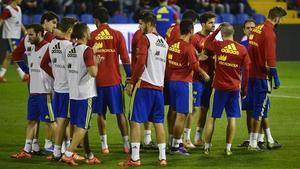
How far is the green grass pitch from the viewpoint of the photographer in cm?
1275

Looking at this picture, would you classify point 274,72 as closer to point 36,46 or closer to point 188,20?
point 188,20

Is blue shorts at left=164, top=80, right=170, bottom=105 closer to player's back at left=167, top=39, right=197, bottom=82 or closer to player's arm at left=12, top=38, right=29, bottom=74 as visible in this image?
player's back at left=167, top=39, right=197, bottom=82

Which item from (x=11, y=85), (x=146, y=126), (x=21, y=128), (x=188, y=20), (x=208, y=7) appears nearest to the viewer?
(x=188, y=20)

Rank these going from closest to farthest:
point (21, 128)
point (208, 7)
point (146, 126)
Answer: point (146, 126)
point (21, 128)
point (208, 7)

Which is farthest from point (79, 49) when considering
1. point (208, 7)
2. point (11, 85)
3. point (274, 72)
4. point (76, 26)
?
point (208, 7)

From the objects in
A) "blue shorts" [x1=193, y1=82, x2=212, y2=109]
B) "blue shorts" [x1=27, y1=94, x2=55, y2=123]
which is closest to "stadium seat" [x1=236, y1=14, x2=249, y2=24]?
"blue shorts" [x1=193, y1=82, x2=212, y2=109]

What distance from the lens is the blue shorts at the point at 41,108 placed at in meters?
13.4

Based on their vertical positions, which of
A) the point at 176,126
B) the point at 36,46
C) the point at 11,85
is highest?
the point at 36,46

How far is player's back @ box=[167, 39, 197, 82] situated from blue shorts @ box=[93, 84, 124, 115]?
36.8 inches

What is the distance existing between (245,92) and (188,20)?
1.52 meters

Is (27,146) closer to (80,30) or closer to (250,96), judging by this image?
(80,30)

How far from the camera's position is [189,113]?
45.2 feet

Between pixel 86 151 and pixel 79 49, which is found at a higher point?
pixel 79 49

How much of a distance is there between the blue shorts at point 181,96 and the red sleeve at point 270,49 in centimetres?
142
